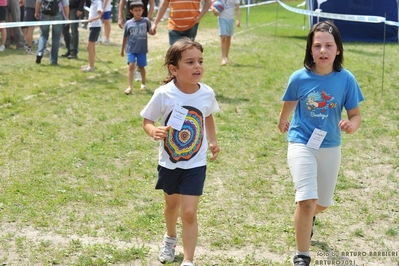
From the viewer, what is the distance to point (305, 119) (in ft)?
14.0

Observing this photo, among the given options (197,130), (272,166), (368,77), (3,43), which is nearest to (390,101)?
(368,77)

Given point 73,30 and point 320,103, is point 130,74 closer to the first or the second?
point 73,30

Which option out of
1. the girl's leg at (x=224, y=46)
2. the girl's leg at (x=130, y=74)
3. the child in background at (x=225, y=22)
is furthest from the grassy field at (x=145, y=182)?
the child in background at (x=225, y=22)

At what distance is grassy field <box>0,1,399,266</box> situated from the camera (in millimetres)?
4531

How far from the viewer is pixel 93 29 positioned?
12.2m

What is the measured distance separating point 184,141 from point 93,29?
337 inches

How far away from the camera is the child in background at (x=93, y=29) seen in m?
12.2

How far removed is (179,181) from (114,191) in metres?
1.72

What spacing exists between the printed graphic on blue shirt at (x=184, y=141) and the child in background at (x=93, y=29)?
27.7ft

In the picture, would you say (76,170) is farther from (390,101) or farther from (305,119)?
(390,101)

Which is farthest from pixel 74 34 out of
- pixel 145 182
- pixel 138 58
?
pixel 145 182

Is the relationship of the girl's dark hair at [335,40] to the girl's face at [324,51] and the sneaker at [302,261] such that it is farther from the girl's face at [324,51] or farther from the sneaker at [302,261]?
the sneaker at [302,261]

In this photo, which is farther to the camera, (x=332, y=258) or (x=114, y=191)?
(x=114, y=191)

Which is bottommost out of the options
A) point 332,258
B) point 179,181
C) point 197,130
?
point 332,258
